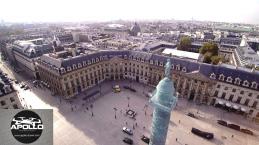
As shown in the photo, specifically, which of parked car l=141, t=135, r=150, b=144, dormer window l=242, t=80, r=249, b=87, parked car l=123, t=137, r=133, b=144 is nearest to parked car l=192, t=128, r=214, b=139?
parked car l=141, t=135, r=150, b=144

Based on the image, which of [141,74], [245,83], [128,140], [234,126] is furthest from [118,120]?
[245,83]

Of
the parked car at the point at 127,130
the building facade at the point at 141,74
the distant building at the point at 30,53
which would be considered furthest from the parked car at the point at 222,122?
the distant building at the point at 30,53

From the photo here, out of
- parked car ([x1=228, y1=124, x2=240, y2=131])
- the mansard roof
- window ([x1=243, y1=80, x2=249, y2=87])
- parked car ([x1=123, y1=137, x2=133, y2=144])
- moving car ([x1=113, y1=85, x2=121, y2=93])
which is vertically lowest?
parked car ([x1=123, y1=137, x2=133, y2=144])

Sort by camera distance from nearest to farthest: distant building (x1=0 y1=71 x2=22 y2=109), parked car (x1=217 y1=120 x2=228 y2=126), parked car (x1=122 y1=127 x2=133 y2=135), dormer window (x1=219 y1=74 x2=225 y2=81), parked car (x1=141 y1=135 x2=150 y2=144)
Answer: distant building (x1=0 y1=71 x2=22 y2=109)
parked car (x1=141 y1=135 x2=150 y2=144)
parked car (x1=122 y1=127 x2=133 y2=135)
parked car (x1=217 y1=120 x2=228 y2=126)
dormer window (x1=219 y1=74 x2=225 y2=81)

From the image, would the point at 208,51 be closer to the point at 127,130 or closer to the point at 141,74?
the point at 141,74

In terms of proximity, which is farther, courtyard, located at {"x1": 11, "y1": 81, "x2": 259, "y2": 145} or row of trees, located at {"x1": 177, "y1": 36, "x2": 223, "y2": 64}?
row of trees, located at {"x1": 177, "y1": 36, "x2": 223, "y2": 64}

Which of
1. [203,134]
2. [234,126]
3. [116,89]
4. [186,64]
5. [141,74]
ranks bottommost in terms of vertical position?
[203,134]

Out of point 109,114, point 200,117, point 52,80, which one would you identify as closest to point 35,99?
point 52,80

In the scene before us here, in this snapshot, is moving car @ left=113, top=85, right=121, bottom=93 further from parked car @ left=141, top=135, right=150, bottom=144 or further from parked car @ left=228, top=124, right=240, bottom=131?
parked car @ left=228, top=124, right=240, bottom=131
